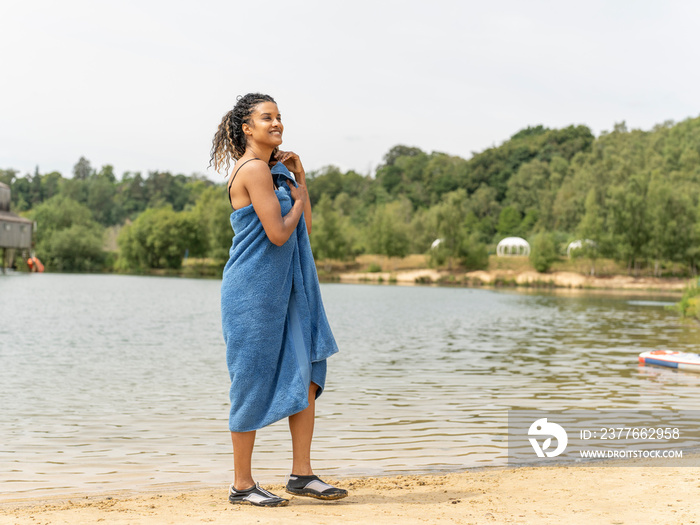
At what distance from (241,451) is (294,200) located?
162 cm

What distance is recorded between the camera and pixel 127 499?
496cm

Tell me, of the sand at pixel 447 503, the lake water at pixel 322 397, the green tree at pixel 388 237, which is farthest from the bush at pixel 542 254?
the sand at pixel 447 503

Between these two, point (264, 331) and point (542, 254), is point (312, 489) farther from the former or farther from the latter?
point (542, 254)

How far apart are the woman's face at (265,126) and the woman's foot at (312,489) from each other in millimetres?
2161

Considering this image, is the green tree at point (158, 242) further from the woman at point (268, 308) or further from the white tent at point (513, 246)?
the woman at point (268, 308)

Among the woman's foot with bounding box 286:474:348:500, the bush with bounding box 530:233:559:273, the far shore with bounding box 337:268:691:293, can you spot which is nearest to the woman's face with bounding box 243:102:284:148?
the woman's foot with bounding box 286:474:348:500

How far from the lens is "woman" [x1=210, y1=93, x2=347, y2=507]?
175 inches

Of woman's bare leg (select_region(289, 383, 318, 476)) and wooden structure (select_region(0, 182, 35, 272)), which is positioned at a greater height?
wooden structure (select_region(0, 182, 35, 272))

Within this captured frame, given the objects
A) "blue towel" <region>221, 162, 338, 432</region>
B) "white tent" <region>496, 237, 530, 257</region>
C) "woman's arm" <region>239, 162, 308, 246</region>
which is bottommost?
"blue towel" <region>221, 162, 338, 432</region>

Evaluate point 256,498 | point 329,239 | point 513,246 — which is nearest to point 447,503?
point 256,498

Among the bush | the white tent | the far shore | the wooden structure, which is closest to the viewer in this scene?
the wooden structure

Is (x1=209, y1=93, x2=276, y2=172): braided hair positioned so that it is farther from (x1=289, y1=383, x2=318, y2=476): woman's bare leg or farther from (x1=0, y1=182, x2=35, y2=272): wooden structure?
(x1=0, y1=182, x2=35, y2=272): wooden structure

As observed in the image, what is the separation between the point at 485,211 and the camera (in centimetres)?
12350

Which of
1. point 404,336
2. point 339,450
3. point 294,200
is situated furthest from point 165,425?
point 404,336
